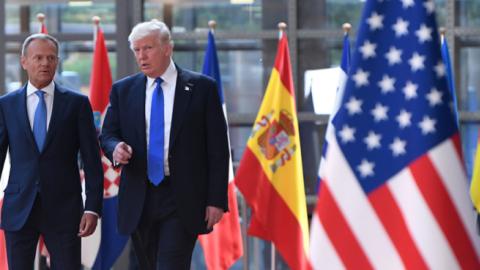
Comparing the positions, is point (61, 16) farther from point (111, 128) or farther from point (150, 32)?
point (150, 32)

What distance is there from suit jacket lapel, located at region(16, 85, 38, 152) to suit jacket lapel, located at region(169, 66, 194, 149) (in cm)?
75

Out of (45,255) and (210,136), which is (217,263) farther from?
(210,136)

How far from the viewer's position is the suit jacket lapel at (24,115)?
687cm

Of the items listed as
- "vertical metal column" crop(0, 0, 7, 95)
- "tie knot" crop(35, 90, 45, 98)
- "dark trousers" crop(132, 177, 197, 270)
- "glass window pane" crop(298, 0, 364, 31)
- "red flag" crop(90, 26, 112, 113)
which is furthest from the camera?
"vertical metal column" crop(0, 0, 7, 95)

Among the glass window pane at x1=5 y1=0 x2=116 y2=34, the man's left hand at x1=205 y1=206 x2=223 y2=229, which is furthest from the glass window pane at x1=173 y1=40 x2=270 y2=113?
the man's left hand at x1=205 y1=206 x2=223 y2=229

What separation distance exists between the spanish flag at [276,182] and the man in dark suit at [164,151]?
2154 mm

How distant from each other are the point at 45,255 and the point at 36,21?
1.89 m

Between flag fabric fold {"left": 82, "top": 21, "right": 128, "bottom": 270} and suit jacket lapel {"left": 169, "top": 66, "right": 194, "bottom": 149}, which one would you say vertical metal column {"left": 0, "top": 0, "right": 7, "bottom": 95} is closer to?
flag fabric fold {"left": 82, "top": 21, "right": 128, "bottom": 270}

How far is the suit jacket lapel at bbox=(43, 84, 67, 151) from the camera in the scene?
6902 millimetres

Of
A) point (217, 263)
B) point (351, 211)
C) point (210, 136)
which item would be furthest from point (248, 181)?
point (351, 211)

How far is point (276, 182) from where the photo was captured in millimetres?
9008

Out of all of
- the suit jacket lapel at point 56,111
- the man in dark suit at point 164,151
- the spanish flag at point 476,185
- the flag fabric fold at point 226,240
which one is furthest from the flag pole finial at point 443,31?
the suit jacket lapel at point 56,111

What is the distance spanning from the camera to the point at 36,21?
10.2m

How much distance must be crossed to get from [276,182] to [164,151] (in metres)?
2.43
